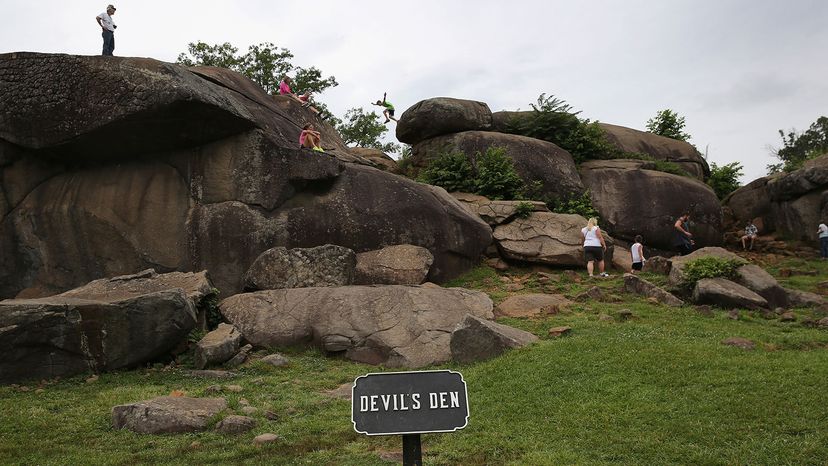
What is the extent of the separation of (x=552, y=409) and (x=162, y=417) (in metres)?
5.23

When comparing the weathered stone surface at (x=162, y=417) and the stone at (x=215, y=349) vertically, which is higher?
the stone at (x=215, y=349)

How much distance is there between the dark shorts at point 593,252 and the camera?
20420mm

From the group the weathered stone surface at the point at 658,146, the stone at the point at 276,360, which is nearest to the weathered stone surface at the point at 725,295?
the stone at the point at 276,360

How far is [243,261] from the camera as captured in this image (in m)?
18.9

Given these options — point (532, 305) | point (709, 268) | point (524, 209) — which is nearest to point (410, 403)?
point (532, 305)

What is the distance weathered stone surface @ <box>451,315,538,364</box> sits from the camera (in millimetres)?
12133

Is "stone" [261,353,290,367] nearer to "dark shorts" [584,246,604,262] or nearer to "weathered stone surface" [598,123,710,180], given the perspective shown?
"dark shorts" [584,246,604,262]

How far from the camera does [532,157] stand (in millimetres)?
26703

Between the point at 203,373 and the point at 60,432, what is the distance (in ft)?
11.9

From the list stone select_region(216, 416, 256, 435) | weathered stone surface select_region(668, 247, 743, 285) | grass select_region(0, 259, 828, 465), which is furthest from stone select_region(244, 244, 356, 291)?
weathered stone surface select_region(668, 247, 743, 285)

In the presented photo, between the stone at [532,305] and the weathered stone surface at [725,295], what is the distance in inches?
119

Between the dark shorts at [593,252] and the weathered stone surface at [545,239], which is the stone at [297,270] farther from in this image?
the dark shorts at [593,252]

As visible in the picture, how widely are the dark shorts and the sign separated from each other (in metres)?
16.1

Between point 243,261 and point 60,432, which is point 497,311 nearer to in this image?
point 243,261
